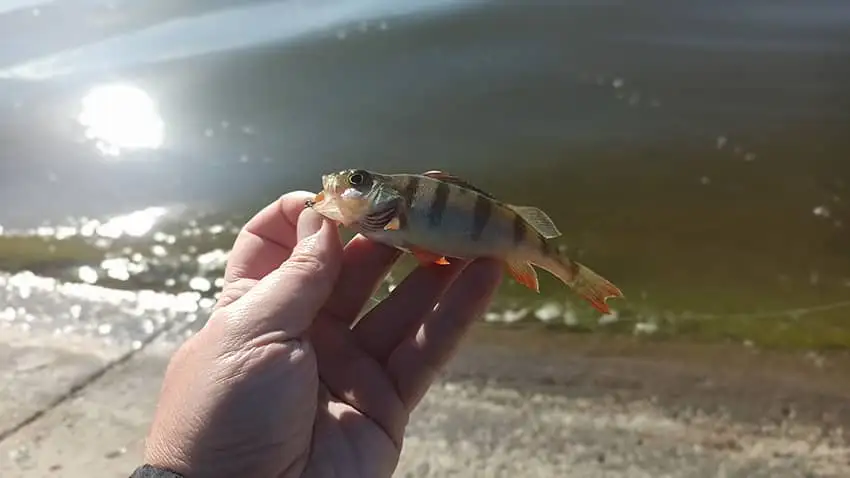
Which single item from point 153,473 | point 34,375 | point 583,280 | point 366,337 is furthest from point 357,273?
point 34,375

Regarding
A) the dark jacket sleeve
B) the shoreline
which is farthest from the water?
the dark jacket sleeve

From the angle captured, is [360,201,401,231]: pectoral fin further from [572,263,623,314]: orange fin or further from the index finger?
[572,263,623,314]: orange fin

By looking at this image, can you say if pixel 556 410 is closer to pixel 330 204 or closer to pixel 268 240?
pixel 268 240

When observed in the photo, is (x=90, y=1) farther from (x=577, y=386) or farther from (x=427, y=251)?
(x=427, y=251)

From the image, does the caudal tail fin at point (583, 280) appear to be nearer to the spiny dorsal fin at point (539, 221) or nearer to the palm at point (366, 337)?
the spiny dorsal fin at point (539, 221)

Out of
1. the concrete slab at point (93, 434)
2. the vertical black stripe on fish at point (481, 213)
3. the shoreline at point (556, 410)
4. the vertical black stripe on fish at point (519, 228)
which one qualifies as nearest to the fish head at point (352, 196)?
the vertical black stripe on fish at point (481, 213)

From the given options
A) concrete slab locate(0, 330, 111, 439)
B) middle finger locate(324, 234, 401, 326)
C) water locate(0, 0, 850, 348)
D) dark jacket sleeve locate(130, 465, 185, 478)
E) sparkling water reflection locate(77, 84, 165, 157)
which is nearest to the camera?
dark jacket sleeve locate(130, 465, 185, 478)
